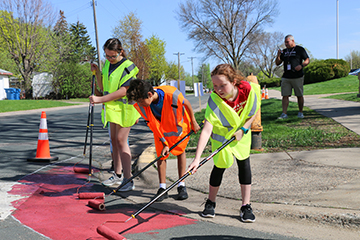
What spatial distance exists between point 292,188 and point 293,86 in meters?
4.70

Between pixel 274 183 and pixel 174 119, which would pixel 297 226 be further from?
pixel 174 119

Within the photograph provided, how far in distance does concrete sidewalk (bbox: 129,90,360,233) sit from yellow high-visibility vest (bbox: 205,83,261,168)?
0.63m

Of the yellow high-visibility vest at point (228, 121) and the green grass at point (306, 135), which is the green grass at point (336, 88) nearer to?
the green grass at point (306, 135)

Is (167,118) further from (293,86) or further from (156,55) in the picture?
(156,55)

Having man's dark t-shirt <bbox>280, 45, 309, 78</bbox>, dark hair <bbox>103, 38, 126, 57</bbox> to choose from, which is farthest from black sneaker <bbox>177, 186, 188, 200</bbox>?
man's dark t-shirt <bbox>280, 45, 309, 78</bbox>

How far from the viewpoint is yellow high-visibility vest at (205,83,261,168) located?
10.1ft

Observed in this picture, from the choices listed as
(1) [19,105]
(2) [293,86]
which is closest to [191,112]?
(2) [293,86]

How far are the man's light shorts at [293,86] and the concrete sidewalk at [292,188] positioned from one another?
122 inches

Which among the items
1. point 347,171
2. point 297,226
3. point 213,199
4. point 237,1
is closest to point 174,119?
point 213,199

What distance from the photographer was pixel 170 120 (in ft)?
12.3

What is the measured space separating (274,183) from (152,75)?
189ft

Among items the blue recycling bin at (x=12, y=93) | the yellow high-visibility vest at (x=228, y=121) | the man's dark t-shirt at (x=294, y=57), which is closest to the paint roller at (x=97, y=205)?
the yellow high-visibility vest at (x=228, y=121)

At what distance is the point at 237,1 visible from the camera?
1153 inches

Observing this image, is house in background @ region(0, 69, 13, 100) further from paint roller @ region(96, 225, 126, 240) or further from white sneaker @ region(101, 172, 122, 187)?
paint roller @ region(96, 225, 126, 240)
